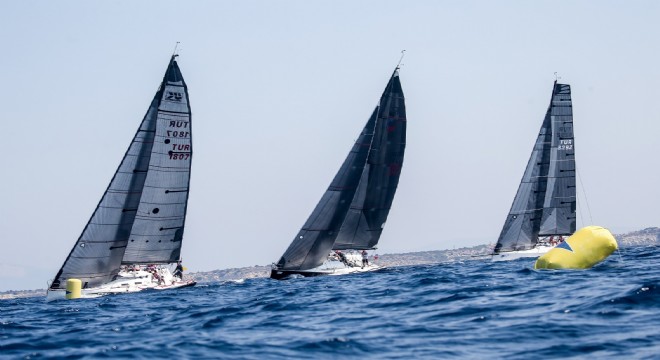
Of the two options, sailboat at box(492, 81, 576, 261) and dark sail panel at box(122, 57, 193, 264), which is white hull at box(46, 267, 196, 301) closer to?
dark sail panel at box(122, 57, 193, 264)

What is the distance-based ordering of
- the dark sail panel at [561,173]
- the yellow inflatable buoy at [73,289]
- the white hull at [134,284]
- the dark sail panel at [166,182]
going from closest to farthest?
the yellow inflatable buoy at [73,289], the white hull at [134,284], the dark sail panel at [166,182], the dark sail panel at [561,173]

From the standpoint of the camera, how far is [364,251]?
54.5 m

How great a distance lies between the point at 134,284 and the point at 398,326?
30.1 m

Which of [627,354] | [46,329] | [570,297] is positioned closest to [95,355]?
[46,329]

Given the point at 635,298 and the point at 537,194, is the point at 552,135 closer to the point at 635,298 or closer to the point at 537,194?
the point at 537,194

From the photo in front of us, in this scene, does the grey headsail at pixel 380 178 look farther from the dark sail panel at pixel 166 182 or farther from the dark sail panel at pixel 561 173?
the dark sail panel at pixel 561 173

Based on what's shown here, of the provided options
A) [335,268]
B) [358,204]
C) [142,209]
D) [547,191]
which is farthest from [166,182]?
[547,191]

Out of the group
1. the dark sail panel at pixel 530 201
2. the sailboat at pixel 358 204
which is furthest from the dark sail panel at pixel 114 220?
the dark sail panel at pixel 530 201

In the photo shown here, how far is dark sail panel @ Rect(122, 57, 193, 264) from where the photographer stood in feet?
152

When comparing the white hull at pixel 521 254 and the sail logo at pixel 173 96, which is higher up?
the sail logo at pixel 173 96

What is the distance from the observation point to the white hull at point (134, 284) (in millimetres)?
43844

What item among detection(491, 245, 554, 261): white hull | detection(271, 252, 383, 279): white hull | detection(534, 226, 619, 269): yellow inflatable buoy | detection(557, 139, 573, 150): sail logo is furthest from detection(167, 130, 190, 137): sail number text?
detection(557, 139, 573, 150): sail logo

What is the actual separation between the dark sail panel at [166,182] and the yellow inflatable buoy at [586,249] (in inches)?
950

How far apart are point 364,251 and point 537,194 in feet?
A: 54.8
